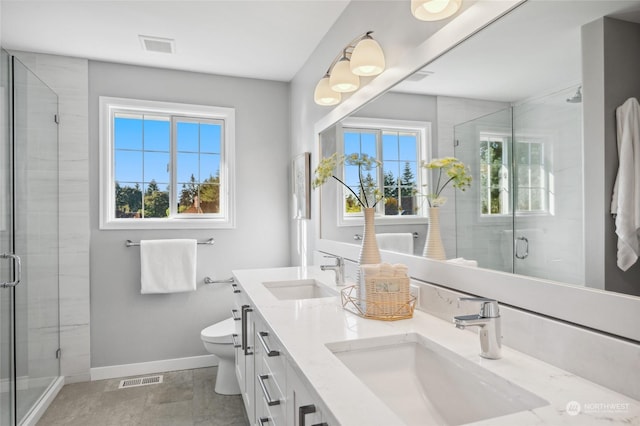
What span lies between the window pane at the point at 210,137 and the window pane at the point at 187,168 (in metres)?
0.11

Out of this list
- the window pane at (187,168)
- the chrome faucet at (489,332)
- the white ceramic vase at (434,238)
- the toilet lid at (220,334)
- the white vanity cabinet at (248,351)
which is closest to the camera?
→ the chrome faucet at (489,332)

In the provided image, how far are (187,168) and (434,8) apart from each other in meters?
2.51

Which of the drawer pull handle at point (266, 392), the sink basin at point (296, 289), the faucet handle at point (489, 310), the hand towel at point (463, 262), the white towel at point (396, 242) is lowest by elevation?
the drawer pull handle at point (266, 392)

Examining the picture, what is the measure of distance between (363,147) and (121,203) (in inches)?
84.4

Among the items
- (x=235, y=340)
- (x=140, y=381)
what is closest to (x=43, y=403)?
(x=140, y=381)

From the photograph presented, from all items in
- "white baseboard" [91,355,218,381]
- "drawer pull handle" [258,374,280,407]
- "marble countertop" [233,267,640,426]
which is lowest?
"white baseboard" [91,355,218,381]

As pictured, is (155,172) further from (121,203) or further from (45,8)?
(45,8)

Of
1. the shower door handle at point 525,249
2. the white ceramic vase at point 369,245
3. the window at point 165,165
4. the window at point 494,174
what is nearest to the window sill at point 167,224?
the window at point 165,165

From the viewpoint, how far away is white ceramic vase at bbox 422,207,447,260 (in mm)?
1438

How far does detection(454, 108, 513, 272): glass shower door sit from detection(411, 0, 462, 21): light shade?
0.38m

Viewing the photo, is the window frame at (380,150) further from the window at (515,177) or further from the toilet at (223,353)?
the toilet at (223,353)

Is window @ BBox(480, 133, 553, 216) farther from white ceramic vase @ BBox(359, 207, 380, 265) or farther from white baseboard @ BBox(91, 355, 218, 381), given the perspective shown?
white baseboard @ BBox(91, 355, 218, 381)

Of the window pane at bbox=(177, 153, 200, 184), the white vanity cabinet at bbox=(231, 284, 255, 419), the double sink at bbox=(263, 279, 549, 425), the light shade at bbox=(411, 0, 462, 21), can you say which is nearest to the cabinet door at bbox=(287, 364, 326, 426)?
the double sink at bbox=(263, 279, 549, 425)

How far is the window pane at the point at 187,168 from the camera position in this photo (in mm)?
3287
